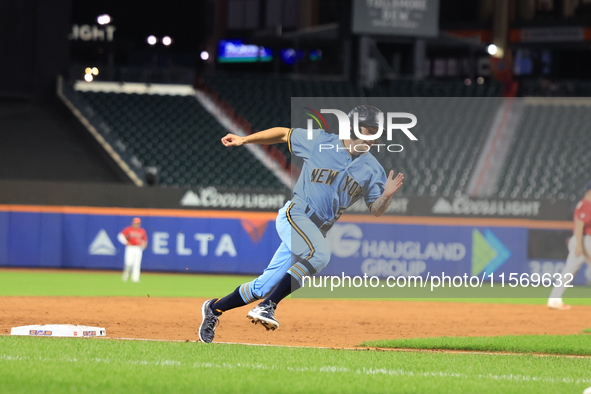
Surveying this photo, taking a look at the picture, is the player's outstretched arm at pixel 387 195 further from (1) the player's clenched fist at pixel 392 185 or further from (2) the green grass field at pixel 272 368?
(2) the green grass field at pixel 272 368

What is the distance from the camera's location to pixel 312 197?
7707 millimetres

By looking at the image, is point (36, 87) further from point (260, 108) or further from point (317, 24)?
point (317, 24)

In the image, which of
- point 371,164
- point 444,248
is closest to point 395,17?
point 444,248

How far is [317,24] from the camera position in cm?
3634

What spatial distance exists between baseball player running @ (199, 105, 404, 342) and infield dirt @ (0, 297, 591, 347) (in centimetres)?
137

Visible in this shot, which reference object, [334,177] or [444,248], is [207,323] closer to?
[334,177]

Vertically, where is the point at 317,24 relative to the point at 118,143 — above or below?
above

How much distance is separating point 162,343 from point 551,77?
31.5 m

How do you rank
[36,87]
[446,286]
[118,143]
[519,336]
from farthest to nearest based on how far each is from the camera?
1. [36,87]
2. [118,143]
3. [446,286]
4. [519,336]

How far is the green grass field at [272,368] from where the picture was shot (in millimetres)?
5711

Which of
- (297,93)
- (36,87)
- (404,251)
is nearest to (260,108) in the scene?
(297,93)

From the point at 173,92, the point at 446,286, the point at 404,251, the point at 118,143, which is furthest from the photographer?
the point at 173,92

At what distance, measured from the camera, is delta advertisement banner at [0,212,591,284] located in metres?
18.8

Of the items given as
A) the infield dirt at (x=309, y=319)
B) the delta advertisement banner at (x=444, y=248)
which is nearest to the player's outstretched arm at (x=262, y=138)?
the infield dirt at (x=309, y=319)
